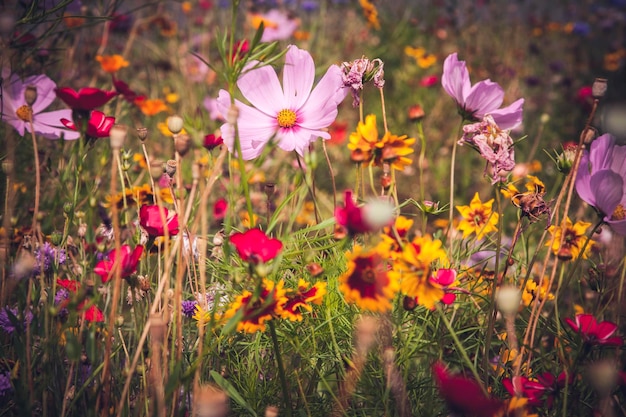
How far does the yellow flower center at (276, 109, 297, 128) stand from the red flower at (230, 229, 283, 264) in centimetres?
27

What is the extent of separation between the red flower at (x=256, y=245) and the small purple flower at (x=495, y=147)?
284mm

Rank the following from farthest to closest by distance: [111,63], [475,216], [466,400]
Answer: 1. [111,63]
2. [475,216]
3. [466,400]

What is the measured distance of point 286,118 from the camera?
799mm

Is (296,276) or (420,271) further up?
(420,271)

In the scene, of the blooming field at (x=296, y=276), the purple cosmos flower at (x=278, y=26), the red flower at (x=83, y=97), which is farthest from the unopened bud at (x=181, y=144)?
the purple cosmos flower at (x=278, y=26)

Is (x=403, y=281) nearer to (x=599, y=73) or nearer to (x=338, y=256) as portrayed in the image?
(x=338, y=256)

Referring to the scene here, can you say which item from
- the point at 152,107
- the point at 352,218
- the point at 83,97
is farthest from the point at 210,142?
the point at 152,107

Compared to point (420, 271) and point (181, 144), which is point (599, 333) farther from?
point (181, 144)

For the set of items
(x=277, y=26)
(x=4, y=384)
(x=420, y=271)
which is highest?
(x=277, y=26)

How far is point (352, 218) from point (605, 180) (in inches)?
12.7

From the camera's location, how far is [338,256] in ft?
2.40

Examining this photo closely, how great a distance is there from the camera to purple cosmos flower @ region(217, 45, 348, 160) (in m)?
0.74

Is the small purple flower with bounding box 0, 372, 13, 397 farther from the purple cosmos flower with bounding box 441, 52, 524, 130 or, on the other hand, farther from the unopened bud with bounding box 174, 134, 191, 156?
the purple cosmos flower with bounding box 441, 52, 524, 130

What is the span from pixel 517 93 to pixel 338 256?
1699 mm
